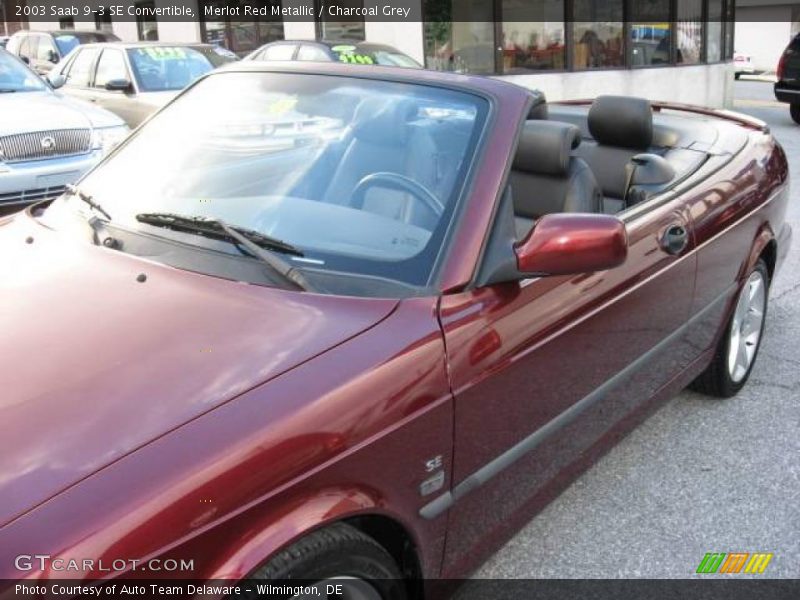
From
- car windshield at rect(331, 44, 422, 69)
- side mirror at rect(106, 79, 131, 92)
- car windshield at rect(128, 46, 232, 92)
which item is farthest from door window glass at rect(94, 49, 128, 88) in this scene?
car windshield at rect(331, 44, 422, 69)

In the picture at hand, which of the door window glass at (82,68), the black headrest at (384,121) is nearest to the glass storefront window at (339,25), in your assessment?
the door window glass at (82,68)

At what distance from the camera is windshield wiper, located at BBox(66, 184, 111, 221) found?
2471 mm

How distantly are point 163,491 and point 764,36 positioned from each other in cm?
4196

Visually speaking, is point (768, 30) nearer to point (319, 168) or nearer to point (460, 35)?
point (460, 35)

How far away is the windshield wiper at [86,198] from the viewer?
2.47 metres

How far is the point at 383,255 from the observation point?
2.10 meters

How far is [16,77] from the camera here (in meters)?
6.88

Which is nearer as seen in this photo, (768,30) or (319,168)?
(319,168)

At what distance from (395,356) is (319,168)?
0.80 meters

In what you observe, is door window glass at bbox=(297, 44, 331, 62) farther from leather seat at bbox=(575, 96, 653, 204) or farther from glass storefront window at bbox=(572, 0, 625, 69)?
leather seat at bbox=(575, 96, 653, 204)

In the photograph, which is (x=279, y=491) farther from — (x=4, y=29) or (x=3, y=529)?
(x=4, y=29)

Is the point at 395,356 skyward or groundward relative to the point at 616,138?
groundward

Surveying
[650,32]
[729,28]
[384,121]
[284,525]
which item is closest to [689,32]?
[650,32]

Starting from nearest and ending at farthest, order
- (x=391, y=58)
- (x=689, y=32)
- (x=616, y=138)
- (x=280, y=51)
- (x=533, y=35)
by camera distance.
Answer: (x=616, y=138)
(x=391, y=58)
(x=280, y=51)
(x=533, y=35)
(x=689, y=32)
